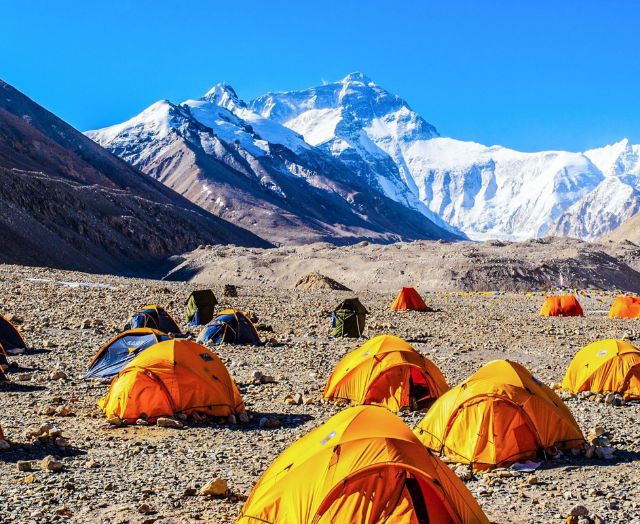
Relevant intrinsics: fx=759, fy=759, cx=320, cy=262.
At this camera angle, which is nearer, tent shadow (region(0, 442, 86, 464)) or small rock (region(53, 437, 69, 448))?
tent shadow (region(0, 442, 86, 464))

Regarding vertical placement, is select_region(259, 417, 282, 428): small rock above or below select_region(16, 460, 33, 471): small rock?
above

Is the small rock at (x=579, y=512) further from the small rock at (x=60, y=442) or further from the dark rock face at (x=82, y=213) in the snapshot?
the dark rock face at (x=82, y=213)

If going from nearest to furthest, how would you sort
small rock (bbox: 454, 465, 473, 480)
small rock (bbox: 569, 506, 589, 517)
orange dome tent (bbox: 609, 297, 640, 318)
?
1. small rock (bbox: 569, 506, 589, 517)
2. small rock (bbox: 454, 465, 473, 480)
3. orange dome tent (bbox: 609, 297, 640, 318)

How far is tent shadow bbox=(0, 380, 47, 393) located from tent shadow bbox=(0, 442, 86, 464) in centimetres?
443

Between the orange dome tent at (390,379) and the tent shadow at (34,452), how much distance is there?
19.2 feet

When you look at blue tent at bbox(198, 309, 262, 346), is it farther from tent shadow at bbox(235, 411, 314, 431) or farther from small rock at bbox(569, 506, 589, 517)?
small rock at bbox(569, 506, 589, 517)

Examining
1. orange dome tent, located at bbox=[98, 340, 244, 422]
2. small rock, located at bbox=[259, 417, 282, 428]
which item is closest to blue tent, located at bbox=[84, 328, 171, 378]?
orange dome tent, located at bbox=[98, 340, 244, 422]

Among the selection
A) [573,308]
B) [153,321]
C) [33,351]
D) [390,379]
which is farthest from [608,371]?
[573,308]

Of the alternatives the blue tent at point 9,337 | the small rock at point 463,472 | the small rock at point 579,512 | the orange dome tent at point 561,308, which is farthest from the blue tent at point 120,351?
the orange dome tent at point 561,308

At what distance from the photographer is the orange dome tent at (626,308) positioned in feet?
124

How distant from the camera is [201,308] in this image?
28.2 m

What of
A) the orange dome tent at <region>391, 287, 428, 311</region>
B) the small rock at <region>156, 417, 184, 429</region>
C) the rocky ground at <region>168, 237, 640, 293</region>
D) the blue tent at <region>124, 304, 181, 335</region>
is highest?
the rocky ground at <region>168, 237, 640, 293</region>

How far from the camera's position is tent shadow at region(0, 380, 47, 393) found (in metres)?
15.8

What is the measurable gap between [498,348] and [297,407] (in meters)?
11.3
